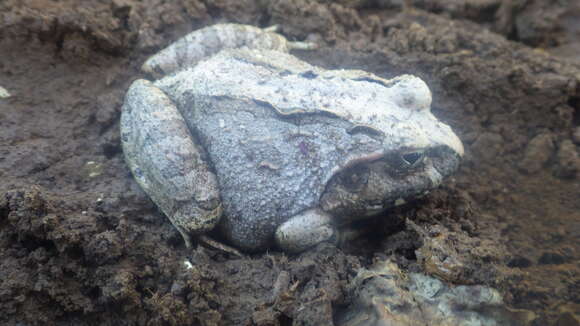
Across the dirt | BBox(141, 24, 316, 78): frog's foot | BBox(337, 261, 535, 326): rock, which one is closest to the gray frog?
the dirt

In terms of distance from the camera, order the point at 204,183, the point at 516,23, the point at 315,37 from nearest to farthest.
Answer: the point at 204,183, the point at 315,37, the point at 516,23

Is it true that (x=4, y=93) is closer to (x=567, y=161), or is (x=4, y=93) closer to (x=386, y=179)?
(x=386, y=179)

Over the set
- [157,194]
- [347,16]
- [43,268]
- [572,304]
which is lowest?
[43,268]

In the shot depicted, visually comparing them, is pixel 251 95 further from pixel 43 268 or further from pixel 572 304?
pixel 572 304

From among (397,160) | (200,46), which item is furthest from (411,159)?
(200,46)

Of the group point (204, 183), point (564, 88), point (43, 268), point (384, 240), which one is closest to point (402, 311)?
point (384, 240)

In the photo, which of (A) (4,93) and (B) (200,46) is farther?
(B) (200,46)

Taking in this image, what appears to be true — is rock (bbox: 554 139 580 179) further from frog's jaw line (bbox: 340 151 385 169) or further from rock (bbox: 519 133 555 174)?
frog's jaw line (bbox: 340 151 385 169)

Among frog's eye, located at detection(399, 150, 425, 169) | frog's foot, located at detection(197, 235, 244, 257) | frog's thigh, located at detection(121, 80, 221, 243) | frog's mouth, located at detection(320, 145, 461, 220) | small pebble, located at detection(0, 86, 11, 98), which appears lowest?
frog's foot, located at detection(197, 235, 244, 257)
